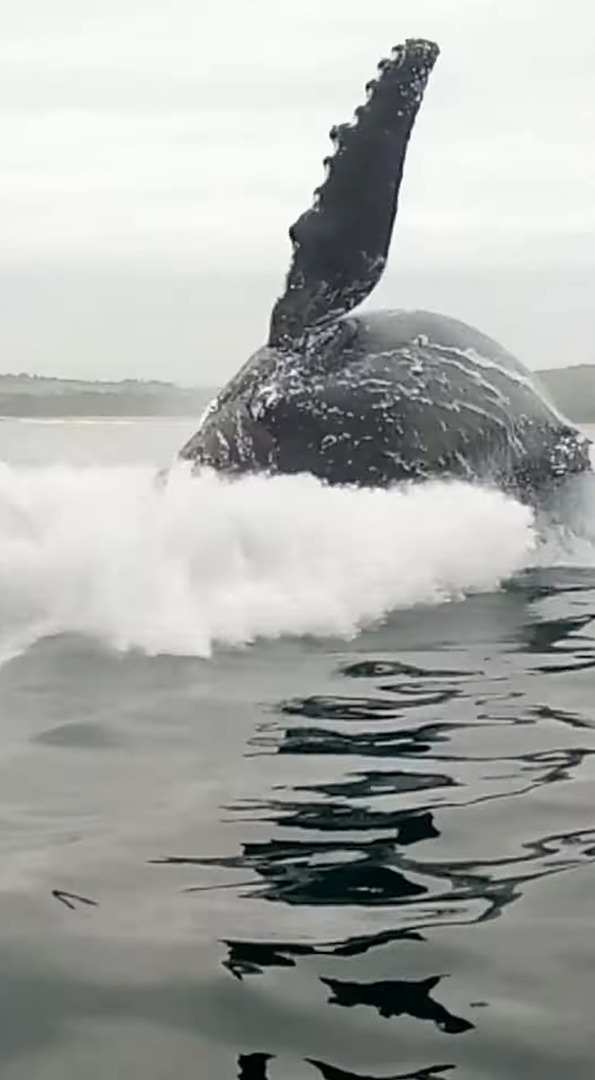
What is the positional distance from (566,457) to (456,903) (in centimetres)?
931

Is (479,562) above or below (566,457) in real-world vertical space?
below

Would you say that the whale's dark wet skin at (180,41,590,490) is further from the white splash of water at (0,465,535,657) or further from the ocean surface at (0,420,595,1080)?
the ocean surface at (0,420,595,1080)

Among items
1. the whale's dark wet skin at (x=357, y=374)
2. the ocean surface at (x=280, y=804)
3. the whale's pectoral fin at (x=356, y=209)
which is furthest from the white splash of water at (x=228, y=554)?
the whale's pectoral fin at (x=356, y=209)

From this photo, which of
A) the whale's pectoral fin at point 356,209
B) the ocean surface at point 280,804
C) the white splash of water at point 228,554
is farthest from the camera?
the whale's pectoral fin at point 356,209

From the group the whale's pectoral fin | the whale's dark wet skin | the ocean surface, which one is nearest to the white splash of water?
the ocean surface

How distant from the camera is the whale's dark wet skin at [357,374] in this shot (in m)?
12.2

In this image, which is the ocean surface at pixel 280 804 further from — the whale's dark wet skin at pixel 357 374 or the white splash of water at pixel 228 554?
the whale's dark wet skin at pixel 357 374

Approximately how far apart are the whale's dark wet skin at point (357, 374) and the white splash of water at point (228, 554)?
289 mm

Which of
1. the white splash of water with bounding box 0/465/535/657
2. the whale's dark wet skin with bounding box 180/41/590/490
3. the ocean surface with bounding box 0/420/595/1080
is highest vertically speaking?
the whale's dark wet skin with bounding box 180/41/590/490

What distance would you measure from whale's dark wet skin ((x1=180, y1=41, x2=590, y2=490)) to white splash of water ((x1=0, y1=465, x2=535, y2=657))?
29cm

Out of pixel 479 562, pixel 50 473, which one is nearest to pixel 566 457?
pixel 479 562

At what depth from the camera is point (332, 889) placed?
4891mm

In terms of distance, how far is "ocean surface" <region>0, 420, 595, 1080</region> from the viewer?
156 inches

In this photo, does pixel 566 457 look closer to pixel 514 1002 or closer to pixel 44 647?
pixel 44 647
